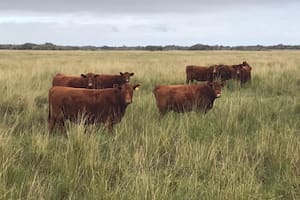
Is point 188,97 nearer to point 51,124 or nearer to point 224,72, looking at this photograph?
point 51,124

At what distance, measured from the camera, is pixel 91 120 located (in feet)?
26.3

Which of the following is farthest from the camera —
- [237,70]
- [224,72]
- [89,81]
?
[224,72]

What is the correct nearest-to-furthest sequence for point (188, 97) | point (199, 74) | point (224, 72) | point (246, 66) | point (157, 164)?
point (157, 164), point (188, 97), point (224, 72), point (246, 66), point (199, 74)

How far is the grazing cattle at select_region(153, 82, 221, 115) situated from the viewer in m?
9.88

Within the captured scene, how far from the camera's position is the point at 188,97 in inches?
395

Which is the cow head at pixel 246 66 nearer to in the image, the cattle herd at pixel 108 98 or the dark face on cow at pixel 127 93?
the cattle herd at pixel 108 98

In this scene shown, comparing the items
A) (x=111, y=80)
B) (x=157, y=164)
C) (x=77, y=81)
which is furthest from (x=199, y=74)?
(x=157, y=164)

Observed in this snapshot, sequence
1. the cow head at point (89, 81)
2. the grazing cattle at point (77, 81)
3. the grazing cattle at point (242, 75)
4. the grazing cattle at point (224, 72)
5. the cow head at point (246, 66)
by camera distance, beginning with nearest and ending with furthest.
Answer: the cow head at point (89, 81)
the grazing cattle at point (77, 81)
the grazing cattle at point (242, 75)
the grazing cattle at point (224, 72)
the cow head at point (246, 66)

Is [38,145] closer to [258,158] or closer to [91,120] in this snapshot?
[91,120]

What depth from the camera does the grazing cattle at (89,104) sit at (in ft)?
26.4

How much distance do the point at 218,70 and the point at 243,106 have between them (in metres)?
7.79

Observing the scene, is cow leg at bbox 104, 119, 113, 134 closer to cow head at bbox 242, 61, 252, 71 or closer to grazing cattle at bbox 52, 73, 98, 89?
grazing cattle at bbox 52, 73, 98, 89

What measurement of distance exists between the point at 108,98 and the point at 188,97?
8.01 ft

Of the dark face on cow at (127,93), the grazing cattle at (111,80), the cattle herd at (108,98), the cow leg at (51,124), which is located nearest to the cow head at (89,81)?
the cattle herd at (108,98)
